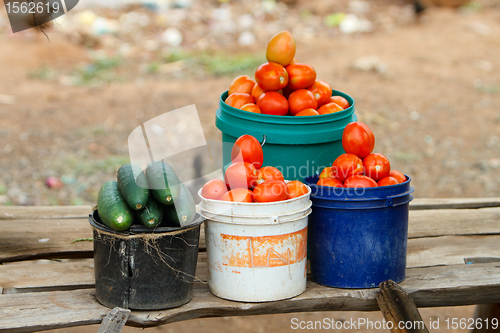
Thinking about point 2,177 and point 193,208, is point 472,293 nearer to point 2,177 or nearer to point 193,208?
point 193,208

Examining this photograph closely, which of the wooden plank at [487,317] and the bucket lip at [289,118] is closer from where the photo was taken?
the bucket lip at [289,118]

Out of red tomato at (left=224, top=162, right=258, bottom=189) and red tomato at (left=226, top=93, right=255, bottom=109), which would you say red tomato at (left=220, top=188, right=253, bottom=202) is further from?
red tomato at (left=226, top=93, right=255, bottom=109)

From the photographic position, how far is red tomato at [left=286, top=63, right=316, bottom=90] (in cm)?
256

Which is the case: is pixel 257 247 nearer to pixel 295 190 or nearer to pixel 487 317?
pixel 295 190

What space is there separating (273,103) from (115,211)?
971 mm

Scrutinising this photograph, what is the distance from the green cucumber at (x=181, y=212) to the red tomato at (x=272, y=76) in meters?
0.80

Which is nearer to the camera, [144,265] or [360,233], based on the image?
[144,265]

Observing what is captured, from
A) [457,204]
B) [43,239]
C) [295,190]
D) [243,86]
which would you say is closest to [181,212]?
[295,190]

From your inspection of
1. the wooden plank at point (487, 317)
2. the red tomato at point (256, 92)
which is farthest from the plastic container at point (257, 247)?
the wooden plank at point (487, 317)

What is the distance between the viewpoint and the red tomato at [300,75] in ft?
8.39

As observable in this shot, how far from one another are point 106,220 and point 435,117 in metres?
5.90

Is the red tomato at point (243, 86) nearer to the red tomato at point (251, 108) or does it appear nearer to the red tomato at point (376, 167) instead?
the red tomato at point (251, 108)

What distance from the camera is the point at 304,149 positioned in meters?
2.47

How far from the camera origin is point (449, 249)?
8.58 ft
